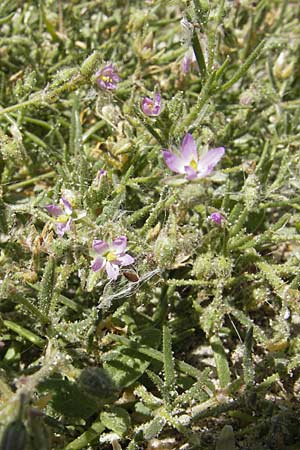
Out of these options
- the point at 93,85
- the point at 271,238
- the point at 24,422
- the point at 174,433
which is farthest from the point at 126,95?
the point at 24,422

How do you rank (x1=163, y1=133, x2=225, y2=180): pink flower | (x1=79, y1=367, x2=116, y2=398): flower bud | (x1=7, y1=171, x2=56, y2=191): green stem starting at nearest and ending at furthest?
(x1=79, y1=367, x2=116, y2=398): flower bud → (x1=163, y1=133, x2=225, y2=180): pink flower → (x1=7, y1=171, x2=56, y2=191): green stem

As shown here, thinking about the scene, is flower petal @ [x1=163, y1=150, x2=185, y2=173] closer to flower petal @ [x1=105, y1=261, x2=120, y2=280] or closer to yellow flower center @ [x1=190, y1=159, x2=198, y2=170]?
yellow flower center @ [x1=190, y1=159, x2=198, y2=170]

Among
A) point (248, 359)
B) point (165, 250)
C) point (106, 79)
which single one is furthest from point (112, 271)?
point (106, 79)


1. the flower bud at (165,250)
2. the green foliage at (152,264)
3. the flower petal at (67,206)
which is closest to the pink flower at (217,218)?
the green foliage at (152,264)

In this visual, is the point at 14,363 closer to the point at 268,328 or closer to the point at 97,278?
the point at 97,278

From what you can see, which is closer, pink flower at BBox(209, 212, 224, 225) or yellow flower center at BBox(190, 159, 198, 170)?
yellow flower center at BBox(190, 159, 198, 170)

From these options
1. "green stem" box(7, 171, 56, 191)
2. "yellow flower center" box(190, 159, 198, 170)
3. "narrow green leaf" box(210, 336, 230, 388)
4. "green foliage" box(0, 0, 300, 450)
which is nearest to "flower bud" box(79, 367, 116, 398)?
"green foliage" box(0, 0, 300, 450)

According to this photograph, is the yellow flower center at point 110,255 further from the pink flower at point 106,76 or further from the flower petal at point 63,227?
the pink flower at point 106,76
